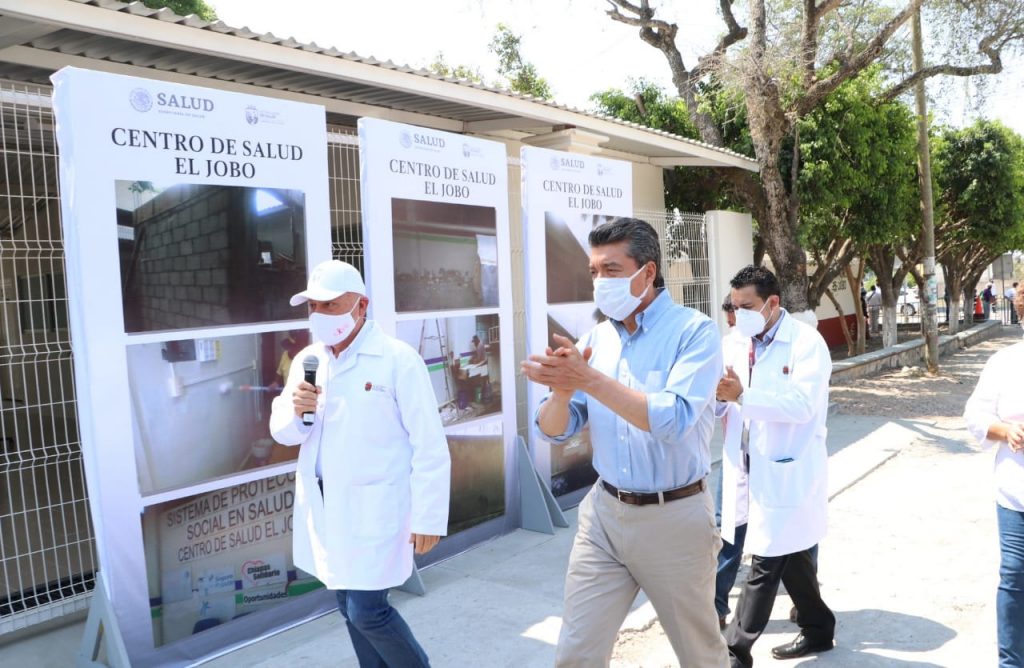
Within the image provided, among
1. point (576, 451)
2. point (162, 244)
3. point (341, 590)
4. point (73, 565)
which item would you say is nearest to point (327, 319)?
point (341, 590)

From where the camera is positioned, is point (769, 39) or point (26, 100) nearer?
point (26, 100)

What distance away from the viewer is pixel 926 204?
50.7ft

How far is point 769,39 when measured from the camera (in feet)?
39.8

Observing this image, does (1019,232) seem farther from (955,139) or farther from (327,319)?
(327,319)

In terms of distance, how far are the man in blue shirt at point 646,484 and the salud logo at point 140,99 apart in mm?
2490

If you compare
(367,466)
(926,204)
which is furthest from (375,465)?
(926,204)

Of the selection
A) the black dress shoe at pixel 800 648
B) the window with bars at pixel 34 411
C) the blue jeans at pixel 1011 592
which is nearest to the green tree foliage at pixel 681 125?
the window with bars at pixel 34 411

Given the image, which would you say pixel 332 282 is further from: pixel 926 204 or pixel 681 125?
pixel 926 204

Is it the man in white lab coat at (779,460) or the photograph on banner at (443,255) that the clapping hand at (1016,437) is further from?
the photograph on banner at (443,255)

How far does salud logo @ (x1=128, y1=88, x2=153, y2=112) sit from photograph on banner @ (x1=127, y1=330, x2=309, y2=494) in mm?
1157

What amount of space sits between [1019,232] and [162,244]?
78.9 feet

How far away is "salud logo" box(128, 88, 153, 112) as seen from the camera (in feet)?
13.0

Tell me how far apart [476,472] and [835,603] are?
256cm

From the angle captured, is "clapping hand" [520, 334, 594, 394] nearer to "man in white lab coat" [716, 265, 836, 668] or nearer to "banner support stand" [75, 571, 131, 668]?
"man in white lab coat" [716, 265, 836, 668]
